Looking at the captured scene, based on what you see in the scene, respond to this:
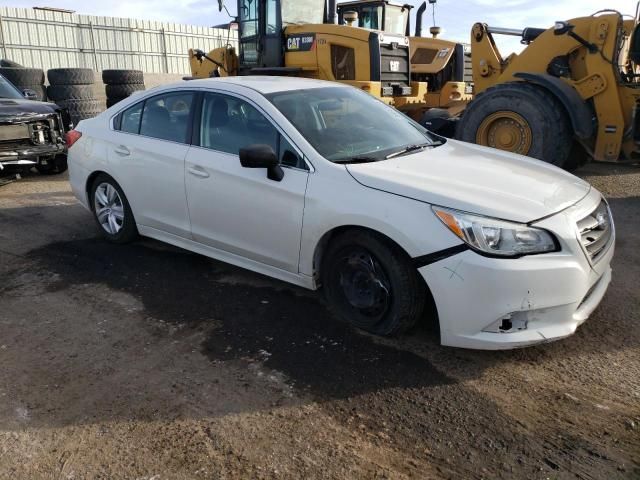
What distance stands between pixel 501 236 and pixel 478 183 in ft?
1.76

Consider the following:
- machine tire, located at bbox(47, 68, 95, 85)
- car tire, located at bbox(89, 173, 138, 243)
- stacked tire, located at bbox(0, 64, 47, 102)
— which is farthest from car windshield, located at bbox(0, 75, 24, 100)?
car tire, located at bbox(89, 173, 138, 243)

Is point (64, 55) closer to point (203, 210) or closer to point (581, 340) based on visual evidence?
point (203, 210)

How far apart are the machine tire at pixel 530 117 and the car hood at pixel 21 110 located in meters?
6.46

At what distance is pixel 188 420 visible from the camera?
2.92 meters

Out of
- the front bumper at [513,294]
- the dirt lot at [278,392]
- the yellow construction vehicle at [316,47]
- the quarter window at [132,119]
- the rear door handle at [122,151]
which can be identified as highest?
the yellow construction vehicle at [316,47]

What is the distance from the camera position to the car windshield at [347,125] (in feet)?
13.2

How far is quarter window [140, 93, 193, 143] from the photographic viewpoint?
15.5ft

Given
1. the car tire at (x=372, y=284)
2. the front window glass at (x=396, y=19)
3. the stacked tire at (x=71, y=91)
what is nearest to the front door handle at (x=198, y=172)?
the car tire at (x=372, y=284)

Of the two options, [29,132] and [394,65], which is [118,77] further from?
[394,65]

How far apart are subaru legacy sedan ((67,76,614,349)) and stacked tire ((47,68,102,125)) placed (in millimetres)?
8362

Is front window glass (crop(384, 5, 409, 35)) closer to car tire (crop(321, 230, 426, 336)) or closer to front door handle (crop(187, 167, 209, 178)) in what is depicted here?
front door handle (crop(187, 167, 209, 178))

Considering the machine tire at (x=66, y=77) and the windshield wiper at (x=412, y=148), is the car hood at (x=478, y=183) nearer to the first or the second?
the windshield wiper at (x=412, y=148)

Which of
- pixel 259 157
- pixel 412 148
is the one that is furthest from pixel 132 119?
pixel 412 148

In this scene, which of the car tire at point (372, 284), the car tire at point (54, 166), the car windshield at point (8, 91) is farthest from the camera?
the car tire at point (54, 166)
